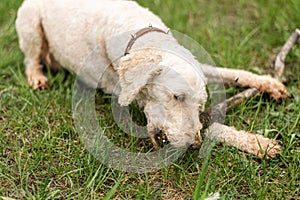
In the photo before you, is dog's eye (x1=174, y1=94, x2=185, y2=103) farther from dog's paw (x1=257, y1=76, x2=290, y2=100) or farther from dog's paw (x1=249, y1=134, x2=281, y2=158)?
dog's paw (x1=257, y1=76, x2=290, y2=100)

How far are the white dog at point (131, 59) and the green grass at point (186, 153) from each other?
174 mm

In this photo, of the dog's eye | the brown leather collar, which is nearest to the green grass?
the dog's eye

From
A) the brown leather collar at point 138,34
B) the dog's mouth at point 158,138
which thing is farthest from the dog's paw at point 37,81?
the dog's mouth at point 158,138

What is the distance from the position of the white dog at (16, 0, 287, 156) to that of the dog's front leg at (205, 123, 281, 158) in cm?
1

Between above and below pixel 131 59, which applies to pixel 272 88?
below

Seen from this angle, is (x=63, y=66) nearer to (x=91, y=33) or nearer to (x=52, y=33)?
(x=52, y=33)

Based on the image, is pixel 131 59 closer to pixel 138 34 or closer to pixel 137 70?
pixel 137 70

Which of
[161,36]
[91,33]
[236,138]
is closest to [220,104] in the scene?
[236,138]

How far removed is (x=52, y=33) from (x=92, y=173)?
5.76ft

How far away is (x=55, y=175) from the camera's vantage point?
10.7 feet

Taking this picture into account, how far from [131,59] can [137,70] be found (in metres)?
0.09

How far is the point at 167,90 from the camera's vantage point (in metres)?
3.30

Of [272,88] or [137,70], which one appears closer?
[137,70]

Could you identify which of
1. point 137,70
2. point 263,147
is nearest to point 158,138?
point 137,70
